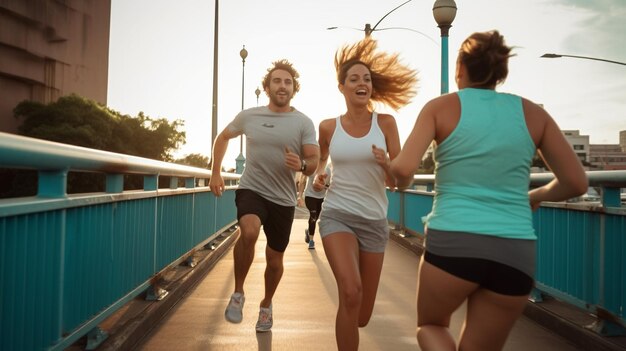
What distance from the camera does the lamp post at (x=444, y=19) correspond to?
36.2 feet

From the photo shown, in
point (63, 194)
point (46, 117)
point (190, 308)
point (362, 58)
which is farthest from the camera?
point (46, 117)

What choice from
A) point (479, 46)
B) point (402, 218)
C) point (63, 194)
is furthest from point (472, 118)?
point (402, 218)

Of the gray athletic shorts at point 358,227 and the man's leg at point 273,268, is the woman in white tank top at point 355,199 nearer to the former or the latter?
the gray athletic shorts at point 358,227

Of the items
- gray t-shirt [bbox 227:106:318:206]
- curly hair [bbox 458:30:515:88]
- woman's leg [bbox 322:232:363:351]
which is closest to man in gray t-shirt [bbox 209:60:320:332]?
gray t-shirt [bbox 227:106:318:206]

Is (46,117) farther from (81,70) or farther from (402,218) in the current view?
(402,218)

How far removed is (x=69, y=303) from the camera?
3.76 metres

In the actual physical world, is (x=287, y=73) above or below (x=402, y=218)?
above

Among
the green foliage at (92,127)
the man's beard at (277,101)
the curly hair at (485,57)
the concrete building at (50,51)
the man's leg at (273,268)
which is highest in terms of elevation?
the concrete building at (50,51)

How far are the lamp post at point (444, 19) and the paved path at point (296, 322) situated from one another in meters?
3.73

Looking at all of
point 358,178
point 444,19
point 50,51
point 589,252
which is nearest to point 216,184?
point 358,178

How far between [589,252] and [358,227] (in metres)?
2.27

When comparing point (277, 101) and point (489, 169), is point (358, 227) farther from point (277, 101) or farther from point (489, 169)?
point (277, 101)

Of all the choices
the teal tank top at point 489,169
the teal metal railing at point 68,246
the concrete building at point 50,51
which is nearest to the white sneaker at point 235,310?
the teal metal railing at point 68,246

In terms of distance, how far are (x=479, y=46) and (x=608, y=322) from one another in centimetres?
333
